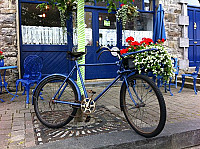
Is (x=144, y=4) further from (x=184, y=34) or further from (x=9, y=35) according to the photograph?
(x=9, y=35)

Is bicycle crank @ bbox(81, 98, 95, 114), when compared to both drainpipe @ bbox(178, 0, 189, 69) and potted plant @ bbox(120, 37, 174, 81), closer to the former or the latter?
potted plant @ bbox(120, 37, 174, 81)

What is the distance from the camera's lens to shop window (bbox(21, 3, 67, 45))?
591cm

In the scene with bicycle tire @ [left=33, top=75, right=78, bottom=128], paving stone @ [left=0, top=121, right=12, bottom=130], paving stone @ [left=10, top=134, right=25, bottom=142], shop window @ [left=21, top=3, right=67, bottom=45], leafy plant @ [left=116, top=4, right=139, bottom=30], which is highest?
leafy plant @ [left=116, top=4, right=139, bottom=30]

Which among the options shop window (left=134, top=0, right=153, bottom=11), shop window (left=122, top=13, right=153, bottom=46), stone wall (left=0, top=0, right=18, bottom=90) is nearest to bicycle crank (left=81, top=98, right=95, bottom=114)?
stone wall (left=0, top=0, right=18, bottom=90)

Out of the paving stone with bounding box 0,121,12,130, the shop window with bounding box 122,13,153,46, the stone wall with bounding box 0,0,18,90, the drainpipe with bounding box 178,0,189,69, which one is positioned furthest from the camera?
the drainpipe with bounding box 178,0,189,69

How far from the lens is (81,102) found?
2666 mm

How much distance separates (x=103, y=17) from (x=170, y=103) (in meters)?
3.89

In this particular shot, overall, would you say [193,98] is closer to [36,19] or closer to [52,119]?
[52,119]

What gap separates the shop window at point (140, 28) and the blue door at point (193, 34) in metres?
1.80

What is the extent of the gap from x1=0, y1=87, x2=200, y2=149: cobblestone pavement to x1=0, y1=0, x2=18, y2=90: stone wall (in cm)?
62

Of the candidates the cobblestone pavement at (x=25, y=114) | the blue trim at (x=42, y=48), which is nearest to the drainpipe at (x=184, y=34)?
the cobblestone pavement at (x=25, y=114)

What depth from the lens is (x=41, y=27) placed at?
20.0 feet

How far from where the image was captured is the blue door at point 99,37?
6730 mm

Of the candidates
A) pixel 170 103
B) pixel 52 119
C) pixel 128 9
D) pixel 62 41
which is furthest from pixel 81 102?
pixel 128 9
